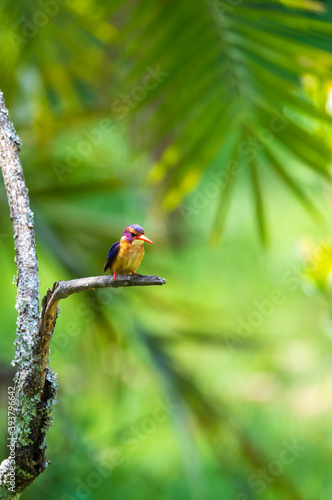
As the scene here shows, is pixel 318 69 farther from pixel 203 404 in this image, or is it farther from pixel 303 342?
pixel 303 342

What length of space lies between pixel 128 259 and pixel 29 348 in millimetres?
267

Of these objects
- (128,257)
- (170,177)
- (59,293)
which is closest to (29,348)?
(59,293)

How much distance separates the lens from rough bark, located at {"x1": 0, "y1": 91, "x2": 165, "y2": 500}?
671 millimetres

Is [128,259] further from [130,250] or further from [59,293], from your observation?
[59,293]

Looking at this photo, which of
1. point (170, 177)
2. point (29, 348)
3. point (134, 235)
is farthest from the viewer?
point (170, 177)

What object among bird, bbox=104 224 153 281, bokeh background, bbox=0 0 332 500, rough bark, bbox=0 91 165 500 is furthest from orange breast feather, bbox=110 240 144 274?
bokeh background, bbox=0 0 332 500

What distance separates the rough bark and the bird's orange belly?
19 cm

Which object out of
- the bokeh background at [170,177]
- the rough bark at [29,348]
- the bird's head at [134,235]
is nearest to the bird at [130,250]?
the bird's head at [134,235]

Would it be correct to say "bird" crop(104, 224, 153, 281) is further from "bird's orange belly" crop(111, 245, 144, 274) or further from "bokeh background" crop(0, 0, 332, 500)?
"bokeh background" crop(0, 0, 332, 500)

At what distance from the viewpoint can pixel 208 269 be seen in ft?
23.9

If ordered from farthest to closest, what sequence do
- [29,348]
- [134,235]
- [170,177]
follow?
[170,177]
[134,235]
[29,348]

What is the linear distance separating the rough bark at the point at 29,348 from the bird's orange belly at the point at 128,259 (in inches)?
7.6

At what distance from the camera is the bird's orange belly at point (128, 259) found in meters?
0.92

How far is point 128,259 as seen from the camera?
3.01 feet
